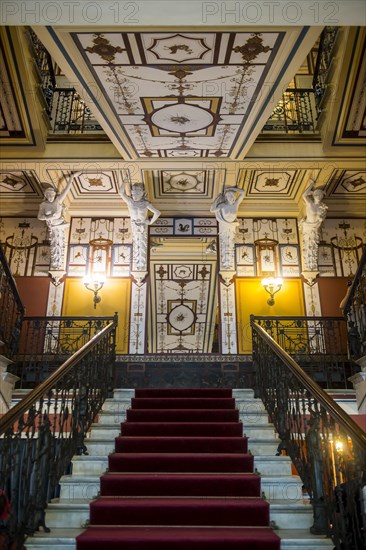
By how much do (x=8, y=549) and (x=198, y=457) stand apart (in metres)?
1.75

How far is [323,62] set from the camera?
8.54 meters

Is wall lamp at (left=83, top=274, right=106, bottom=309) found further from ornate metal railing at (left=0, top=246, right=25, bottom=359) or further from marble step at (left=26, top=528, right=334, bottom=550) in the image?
marble step at (left=26, top=528, right=334, bottom=550)

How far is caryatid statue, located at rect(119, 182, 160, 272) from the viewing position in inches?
369

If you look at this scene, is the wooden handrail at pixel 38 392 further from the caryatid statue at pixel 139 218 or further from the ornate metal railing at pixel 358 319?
the caryatid statue at pixel 139 218

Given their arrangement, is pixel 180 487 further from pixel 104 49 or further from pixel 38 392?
pixel 104 49

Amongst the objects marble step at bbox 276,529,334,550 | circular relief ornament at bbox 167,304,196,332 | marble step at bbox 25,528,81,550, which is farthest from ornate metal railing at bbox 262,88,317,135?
marble step at bbox 25,528,81,550

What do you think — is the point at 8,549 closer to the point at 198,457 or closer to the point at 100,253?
the point at 198,457

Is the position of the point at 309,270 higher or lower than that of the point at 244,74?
lower

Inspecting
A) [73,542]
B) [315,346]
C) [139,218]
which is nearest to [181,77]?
[139,218]

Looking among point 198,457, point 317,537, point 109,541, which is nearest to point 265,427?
point 198,457

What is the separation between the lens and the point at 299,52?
571 cm

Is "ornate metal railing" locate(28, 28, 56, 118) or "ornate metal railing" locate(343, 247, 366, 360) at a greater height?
"ornate metal railing" locate(28, 28, 56, 118)

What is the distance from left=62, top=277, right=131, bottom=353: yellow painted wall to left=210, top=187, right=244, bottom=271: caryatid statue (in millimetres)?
2020

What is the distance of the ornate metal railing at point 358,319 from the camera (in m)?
6.21
